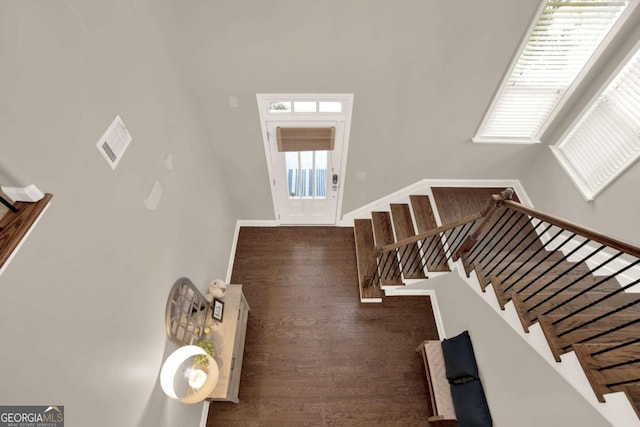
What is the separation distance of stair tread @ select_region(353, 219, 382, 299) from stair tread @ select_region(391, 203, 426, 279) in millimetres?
406

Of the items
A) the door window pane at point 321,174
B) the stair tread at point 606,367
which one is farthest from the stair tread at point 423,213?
the stair tread at point 606,367

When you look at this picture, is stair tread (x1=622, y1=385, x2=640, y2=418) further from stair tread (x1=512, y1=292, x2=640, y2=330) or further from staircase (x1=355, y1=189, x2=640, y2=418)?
stair tread (x1=512, y1=292, x2=640, y2=330)

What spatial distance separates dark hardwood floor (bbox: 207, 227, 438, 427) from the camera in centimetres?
304

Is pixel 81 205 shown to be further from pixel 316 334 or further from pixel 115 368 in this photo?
pixel 316 334

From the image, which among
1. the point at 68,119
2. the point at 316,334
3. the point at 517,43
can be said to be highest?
the point at 517,43

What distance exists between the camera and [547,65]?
118 inches

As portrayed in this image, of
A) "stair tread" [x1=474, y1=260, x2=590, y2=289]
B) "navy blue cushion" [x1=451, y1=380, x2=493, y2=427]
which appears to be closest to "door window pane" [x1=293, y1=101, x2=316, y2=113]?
"stair tread" [x1=474, y1=260, x2=590, y2=289]

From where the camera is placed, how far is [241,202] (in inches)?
169

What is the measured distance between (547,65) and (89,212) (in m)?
4.13

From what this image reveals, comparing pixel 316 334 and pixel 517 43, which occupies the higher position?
pixel 517 43

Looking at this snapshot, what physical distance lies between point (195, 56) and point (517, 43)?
3.02 metres

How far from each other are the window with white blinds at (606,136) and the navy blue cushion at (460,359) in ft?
6.54

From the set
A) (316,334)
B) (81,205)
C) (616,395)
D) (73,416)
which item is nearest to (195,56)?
(81,205)

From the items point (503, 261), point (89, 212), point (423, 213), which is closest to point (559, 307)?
point (503, 261)
